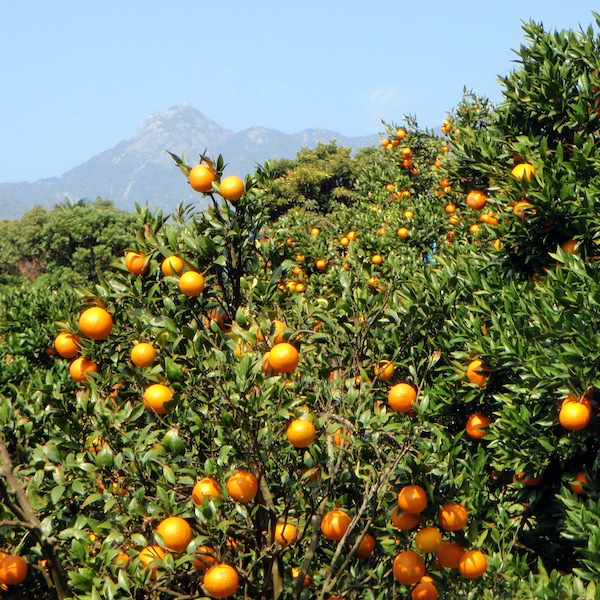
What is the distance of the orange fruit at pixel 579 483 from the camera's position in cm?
313

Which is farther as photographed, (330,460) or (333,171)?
(333,171)

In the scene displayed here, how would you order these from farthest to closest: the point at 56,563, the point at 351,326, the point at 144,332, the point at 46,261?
the point at 46,261
the point at 351,326
the point at 144,332
the point at 56,563

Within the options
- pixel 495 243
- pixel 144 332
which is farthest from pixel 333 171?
pixel 144 332

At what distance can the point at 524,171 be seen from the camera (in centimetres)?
379

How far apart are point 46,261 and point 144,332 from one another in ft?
92.6

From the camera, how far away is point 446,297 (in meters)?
3.92

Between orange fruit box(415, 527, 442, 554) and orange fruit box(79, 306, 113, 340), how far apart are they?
1986mm

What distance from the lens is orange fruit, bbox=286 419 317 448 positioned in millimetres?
2510

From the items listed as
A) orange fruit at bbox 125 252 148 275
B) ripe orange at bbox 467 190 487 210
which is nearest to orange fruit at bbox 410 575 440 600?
orange fruit at bbox 125 252 148 275

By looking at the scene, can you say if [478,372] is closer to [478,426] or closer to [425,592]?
[478,426]

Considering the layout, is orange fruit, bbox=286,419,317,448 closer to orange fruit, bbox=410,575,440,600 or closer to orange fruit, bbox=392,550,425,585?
orange fruit, bbox=392,550,425,585

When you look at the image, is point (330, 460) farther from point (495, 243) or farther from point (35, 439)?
point (495, 243)

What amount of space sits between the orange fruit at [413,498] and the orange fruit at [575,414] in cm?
92

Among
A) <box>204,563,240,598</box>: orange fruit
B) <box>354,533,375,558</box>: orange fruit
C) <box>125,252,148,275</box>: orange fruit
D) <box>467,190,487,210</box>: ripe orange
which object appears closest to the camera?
<box>204,563,240,598</box>: orange fruit
